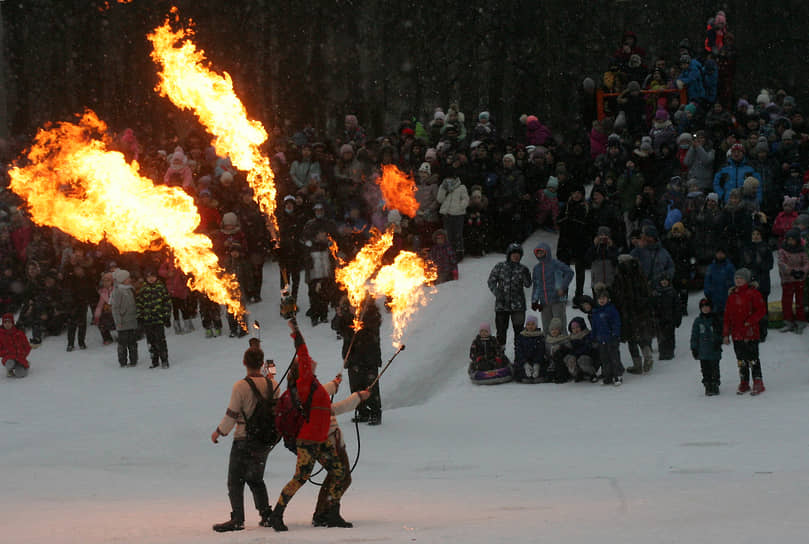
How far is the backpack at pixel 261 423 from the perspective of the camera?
32.9 feet

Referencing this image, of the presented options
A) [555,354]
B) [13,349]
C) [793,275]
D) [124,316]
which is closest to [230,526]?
[555,354]

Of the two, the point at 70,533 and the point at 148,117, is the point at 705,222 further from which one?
the point at 148,117

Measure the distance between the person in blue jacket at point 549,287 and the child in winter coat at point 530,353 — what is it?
667mm

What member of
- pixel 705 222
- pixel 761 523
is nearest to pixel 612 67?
pixel 705 222

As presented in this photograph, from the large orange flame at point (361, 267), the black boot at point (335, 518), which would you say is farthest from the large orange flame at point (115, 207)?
the black boot at point (335, 518)

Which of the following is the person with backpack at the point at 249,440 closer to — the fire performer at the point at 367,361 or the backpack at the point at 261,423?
the backpack at the point at 261,423

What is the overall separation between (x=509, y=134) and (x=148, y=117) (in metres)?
8.00

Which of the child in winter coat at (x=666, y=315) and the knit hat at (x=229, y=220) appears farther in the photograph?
the knit hat at (x=229, y=220)

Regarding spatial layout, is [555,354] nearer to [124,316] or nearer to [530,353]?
[530,353]

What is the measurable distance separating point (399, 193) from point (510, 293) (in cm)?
393

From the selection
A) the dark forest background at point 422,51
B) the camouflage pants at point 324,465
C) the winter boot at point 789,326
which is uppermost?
the dark forest background at point 422,51

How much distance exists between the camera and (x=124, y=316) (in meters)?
19.1

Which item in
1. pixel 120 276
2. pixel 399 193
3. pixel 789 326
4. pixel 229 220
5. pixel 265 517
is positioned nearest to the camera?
pixel 265 517

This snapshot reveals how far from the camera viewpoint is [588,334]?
16.7 metres
